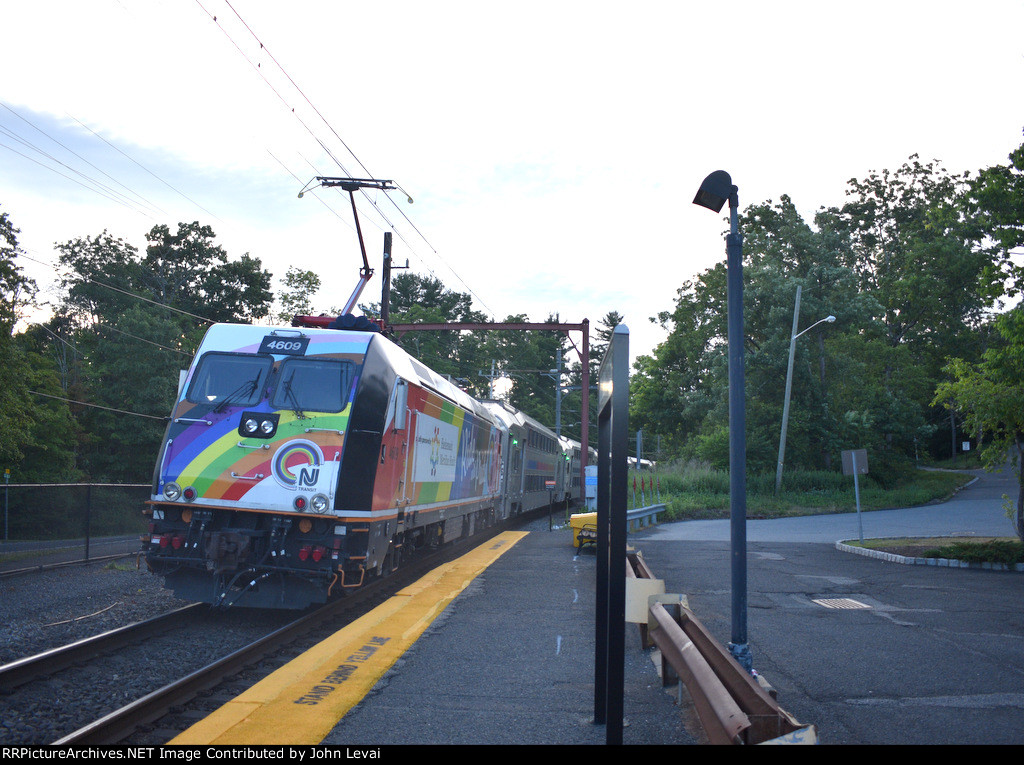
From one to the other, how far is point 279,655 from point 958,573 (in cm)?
1235

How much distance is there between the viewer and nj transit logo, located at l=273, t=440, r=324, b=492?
8.72 metres

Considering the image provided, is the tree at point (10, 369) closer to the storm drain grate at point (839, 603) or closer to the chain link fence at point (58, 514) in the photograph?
the chain link fence at point (58, 514)

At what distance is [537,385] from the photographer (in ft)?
272

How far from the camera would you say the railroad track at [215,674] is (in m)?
4.99

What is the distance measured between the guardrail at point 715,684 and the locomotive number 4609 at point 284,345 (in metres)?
4.90

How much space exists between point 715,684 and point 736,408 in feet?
8.65

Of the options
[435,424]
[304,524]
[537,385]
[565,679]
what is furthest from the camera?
[537,385]

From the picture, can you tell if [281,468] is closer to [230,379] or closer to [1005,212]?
[230,379]

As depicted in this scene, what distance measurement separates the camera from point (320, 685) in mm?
6219

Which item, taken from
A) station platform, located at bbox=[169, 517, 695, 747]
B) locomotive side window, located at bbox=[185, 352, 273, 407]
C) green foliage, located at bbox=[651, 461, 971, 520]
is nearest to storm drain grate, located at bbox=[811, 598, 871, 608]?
station platform, located at bbox=[169, 517, 695, 747]

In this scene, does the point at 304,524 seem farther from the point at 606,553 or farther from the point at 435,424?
the point at 606,553

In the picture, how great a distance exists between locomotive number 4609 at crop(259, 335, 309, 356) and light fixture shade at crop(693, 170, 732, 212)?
16.2 ft

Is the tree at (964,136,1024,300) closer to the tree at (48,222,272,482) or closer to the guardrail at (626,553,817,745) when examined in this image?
the guardrail at (626,553,817,745)
